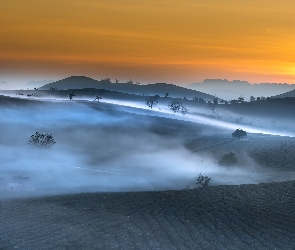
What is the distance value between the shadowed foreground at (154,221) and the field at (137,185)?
0.03 meters

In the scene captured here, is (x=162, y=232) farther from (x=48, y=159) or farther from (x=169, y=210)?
(x=48, y=159)

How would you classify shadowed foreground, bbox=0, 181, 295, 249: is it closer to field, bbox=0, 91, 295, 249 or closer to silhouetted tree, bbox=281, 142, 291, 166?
field, bbox=0, 91, 295, 249

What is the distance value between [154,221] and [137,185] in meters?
14.3

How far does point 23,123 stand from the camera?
59000 mm

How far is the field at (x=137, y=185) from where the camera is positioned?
12.3 metres

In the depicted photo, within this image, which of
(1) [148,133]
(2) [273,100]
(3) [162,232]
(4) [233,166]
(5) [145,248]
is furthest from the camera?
(2) [273,100]

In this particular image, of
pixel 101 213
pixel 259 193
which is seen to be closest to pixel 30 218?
pixel 101 213

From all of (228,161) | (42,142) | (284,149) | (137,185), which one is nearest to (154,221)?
(137,185)

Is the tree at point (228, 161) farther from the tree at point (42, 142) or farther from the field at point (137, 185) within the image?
the tree at point (42, 142)

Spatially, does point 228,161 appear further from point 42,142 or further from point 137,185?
point 42,142

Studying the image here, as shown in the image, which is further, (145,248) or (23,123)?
(23,123)

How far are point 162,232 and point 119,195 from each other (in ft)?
20.5

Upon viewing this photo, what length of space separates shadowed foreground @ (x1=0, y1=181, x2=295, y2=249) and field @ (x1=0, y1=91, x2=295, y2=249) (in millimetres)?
29

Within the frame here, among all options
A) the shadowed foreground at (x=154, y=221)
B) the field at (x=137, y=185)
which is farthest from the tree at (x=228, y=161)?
the shadowed foreground at (x=154, y=221)
